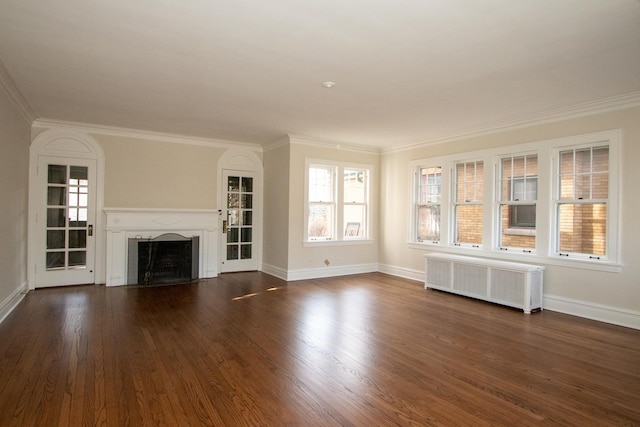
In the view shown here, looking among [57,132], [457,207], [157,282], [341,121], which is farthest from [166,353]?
[457,207]

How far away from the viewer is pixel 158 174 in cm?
664

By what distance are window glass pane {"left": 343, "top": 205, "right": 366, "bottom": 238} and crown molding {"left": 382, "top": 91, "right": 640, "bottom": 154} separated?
213 cm

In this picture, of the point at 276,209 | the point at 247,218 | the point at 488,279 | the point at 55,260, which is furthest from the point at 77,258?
the point at 488,279

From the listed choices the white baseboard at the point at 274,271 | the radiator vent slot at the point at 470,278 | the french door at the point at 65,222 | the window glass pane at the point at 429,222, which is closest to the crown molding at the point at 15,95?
the french door at the point at 65,222

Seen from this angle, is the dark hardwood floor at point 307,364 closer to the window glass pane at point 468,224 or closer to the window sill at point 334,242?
the window glass pane at point 468,224

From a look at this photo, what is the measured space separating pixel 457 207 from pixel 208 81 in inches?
176

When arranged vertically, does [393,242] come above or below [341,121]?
below

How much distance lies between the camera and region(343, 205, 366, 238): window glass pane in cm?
751

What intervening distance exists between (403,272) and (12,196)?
6135 millimetres

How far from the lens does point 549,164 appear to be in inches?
198

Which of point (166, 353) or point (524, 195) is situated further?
point (524, 195)

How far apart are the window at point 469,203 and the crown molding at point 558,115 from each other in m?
0.49

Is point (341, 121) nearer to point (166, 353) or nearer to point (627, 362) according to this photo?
point (166, 353)

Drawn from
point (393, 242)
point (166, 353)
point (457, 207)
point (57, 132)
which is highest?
point (57, 132)
